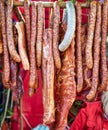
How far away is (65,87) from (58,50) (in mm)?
308

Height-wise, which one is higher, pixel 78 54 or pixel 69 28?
pixel 69 28

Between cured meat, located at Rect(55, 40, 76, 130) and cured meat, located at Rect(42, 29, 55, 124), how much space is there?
9cm

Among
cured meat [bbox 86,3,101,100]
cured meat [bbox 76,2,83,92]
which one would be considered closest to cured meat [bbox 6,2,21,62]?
cured meat [bbox 76,2,83,92]

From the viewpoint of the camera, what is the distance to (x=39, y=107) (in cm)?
548

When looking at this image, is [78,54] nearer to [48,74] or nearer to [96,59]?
[96,59]

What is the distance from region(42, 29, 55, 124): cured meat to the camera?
2443 millimetres

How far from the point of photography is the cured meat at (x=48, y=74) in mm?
2443

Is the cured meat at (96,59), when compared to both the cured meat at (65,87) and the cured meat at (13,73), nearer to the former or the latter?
the cured meat at (65,87)

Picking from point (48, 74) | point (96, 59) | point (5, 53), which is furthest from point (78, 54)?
point (5, 53)

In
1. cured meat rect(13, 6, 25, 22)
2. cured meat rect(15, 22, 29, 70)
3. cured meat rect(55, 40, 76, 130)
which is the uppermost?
cured meat rect(13, 6, 25, 22)

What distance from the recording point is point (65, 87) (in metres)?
2.53

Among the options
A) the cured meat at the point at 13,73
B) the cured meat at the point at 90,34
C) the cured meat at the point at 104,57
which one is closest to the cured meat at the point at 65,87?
the cured meat at the point at 90,34

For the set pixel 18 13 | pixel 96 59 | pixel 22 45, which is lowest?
pixel 96 59

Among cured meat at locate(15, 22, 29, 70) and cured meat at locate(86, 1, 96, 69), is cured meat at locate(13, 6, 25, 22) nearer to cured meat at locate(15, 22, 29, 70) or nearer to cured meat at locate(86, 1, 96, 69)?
cured meat at locate(15, 22, 29, 70)
